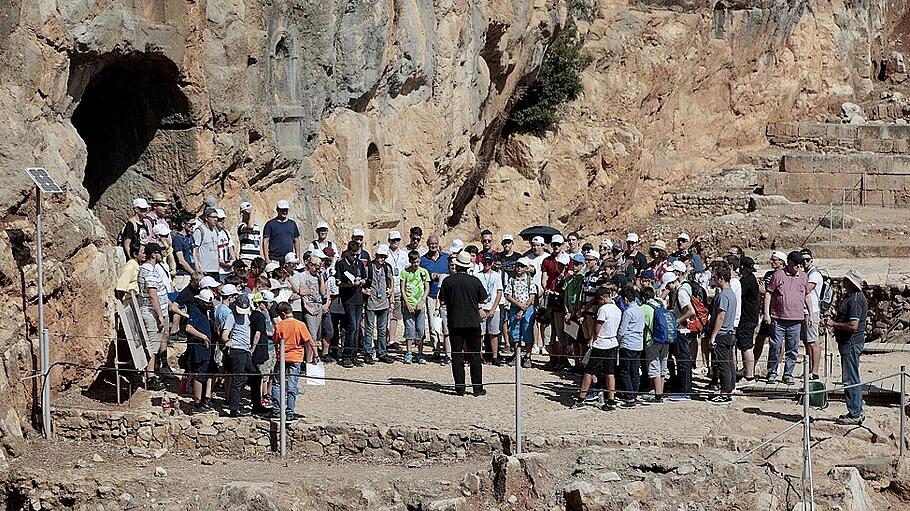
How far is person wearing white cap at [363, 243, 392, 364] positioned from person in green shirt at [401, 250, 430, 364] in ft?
0.66

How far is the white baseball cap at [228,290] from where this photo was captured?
12.5m

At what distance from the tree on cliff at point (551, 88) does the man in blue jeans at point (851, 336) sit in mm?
15524

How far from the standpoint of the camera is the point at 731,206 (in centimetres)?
3338

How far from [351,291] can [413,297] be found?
816 mm

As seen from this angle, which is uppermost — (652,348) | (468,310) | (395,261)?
(395,261)

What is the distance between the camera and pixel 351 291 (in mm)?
14664

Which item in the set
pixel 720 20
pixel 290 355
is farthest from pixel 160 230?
pixel 720 20

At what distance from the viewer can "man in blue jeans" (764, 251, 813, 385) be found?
14.4 metres

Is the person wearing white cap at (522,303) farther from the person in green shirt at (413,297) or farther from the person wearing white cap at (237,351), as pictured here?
the person wearing white cap at (237,351)

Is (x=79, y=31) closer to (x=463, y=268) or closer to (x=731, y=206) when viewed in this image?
(x=463, y=268)

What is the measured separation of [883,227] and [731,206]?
4.27m

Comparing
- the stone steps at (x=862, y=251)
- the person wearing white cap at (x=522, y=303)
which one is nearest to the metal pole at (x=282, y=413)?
the person wearing white cap at (x=522, y=303)

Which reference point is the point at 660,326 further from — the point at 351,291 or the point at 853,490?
the point at 351,291

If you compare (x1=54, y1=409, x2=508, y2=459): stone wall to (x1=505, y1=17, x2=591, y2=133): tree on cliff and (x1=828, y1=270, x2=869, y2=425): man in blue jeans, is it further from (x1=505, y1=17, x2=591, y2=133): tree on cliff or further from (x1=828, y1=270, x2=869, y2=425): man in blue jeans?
(x1=505, y1=17, x2=591, y2=133): tree on cliff
